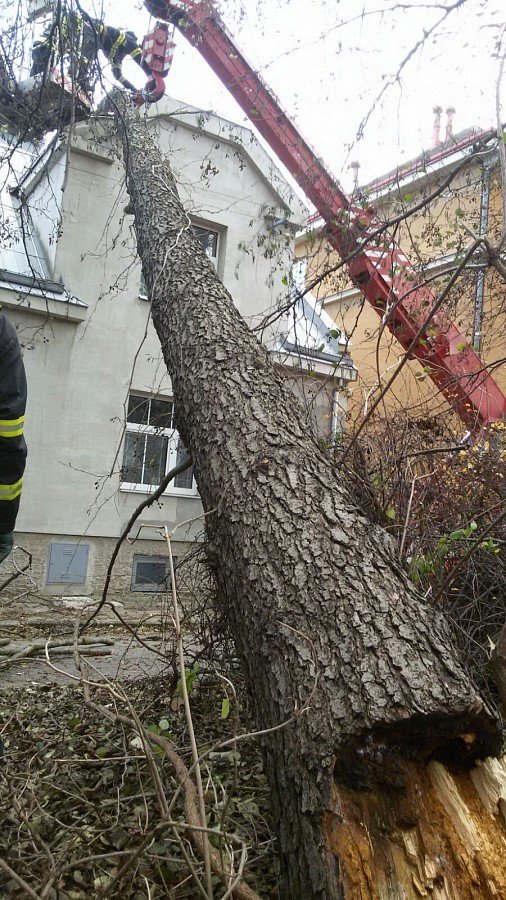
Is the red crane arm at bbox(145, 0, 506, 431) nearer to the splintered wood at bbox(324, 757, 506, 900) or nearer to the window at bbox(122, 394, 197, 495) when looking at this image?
the window at bbox(122, 394, 197, 495)

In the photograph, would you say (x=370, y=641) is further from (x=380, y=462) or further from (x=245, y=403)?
(x=380, y=462)

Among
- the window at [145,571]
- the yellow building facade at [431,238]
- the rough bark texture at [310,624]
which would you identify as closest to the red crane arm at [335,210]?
the yellow building facade at [431,238]

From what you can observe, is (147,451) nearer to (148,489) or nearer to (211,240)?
(148,489)

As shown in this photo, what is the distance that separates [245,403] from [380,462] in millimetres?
1006

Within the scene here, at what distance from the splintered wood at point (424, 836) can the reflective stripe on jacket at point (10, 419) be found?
1.99 metres

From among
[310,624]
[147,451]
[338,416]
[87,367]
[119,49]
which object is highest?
[119,49]

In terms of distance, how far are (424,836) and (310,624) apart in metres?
0.62

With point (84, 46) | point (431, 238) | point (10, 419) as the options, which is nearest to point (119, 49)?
point (84, 46)

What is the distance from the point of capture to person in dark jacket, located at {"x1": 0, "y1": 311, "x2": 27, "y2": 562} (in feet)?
9.36

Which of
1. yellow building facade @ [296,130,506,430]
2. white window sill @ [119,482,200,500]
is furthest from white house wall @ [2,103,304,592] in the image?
yellow building facade @ [296,130,506,430]

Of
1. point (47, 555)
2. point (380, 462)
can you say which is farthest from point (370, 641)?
point (47, 555)

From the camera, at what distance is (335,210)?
5.66m

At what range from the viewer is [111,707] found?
141 inches

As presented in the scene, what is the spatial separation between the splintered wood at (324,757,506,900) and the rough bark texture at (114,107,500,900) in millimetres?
22
